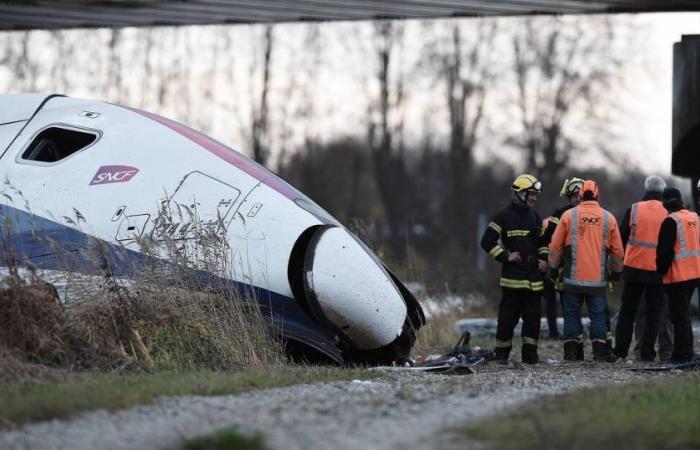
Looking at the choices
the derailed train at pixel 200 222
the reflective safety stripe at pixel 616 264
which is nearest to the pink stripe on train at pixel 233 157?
the derailed train at pixel 200 222

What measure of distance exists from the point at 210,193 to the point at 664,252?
16.5ft

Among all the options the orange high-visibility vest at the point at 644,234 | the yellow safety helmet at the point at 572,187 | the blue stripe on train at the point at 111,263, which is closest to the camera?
the blue stripe on train at the point at 111,263

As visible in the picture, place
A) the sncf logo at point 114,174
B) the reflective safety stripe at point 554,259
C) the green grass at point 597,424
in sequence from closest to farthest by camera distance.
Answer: the green grass at point 597,424
the sncf logo at point 114,174
the reflective safety stripe at point 554,259

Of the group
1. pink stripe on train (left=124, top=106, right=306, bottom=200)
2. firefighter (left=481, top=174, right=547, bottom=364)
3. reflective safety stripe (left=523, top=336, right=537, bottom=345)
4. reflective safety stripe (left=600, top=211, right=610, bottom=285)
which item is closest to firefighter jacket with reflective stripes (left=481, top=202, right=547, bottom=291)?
firefighter (left=481, top=174, right=547, bottom=364)

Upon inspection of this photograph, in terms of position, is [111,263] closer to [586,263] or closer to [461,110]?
[586,263]

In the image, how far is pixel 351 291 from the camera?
1060 centimetres

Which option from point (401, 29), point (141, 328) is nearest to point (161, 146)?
point (141, 328)

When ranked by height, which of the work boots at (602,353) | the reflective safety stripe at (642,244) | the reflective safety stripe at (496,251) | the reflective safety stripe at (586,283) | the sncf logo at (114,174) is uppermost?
the sncf logo at (114,174)

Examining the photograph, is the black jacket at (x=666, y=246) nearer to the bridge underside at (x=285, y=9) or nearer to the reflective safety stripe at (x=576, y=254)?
the reflective safety stripe at (x=576, y=254)

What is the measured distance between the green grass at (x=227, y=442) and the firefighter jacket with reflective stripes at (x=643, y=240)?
8.51 m

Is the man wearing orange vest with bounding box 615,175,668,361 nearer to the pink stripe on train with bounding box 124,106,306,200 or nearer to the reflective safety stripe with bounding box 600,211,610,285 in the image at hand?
the reflective safety stripe with bounding box 600,211,610,285

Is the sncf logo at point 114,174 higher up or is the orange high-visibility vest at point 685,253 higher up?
the sncf logo at point 114,174

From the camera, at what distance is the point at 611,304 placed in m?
22.4

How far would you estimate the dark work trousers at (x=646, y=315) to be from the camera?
13703mm
